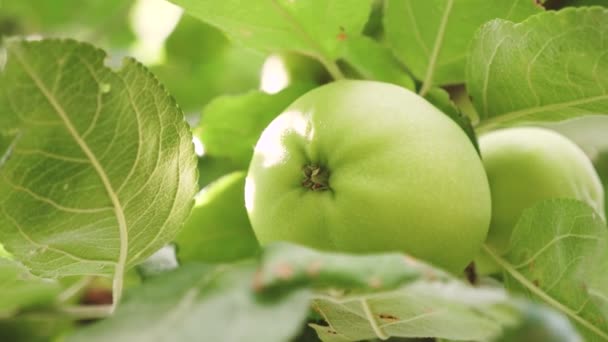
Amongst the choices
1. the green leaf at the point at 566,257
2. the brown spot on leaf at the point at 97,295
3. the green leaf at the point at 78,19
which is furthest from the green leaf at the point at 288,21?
the green leaf at the point at 78,19

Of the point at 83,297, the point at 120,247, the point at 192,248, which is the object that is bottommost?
the point at 83,297

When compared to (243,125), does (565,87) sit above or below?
above

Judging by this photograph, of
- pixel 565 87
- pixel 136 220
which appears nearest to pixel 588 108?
pixel 565 87

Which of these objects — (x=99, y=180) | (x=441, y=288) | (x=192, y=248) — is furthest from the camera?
(x=192, y=248)

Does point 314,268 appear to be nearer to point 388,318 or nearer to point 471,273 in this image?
point 388,318

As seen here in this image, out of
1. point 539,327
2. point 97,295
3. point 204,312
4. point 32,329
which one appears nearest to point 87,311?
point 97,295

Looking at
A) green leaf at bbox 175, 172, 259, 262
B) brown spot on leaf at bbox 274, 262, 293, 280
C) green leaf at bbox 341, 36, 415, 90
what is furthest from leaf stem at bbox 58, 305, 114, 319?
brown spot on leaf at bbox 274, 262, 293, 280

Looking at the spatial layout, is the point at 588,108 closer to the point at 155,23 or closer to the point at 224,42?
the point at 224,42
